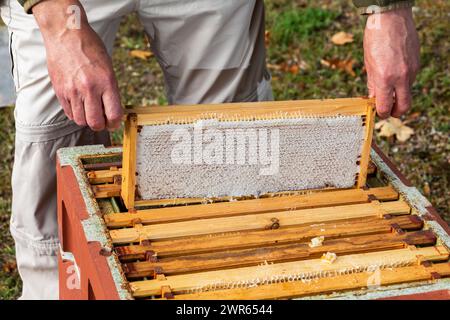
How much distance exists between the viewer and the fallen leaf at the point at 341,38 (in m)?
4.55

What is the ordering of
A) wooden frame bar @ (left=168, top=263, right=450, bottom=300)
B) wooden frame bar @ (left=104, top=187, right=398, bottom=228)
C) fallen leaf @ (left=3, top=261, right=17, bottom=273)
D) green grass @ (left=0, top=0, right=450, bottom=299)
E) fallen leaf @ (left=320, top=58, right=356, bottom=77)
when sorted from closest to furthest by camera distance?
wooden frame bar @ (left=168, top=263, right=450, bottom=300)
wooden frame bar @ (left=104, top=187, right=398, bottom=228)
fallen leaf @ (left=3, top=261, right=17, bottom=273)
green grass @ (left=0, top=0, right=450, bottom=299)
fallen leaf @ (left=320, top=58, right=356, bottom=77)

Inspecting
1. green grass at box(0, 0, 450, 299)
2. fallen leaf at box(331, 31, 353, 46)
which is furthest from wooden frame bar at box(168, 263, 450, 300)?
fallen leaf at box(331, 31, 353, 46)

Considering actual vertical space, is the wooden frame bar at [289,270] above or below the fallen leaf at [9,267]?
above

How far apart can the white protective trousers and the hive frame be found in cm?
57

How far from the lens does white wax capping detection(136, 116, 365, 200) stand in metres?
1.97

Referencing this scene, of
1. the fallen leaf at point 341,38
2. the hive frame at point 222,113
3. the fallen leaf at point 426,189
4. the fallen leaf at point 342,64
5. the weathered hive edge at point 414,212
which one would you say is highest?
the hive frame at point 222,113

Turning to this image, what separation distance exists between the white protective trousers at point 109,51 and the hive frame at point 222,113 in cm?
57

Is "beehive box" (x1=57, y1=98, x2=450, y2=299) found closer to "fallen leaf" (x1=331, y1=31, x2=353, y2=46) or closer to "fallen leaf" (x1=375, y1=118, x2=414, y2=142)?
"fallen leaf" (x1=375, y1=118, x2=414, y2=142)

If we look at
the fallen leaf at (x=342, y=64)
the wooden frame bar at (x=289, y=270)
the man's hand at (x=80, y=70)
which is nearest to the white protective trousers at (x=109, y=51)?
the man's hand at (x=80, y=70)

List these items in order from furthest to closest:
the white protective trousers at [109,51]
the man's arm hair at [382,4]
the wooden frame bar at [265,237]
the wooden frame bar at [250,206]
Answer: the white protective trousers at [109,51]
the man's arm hair at [382,4]
the wooden frame bar at [250,206]
the wooden frame bar at [265,237]

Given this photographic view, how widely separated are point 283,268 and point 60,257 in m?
0.90

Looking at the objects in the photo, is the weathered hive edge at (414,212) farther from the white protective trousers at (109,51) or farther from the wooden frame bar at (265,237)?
the white protective trousers at (109,51)

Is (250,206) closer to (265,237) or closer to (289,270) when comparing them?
(265,237)
